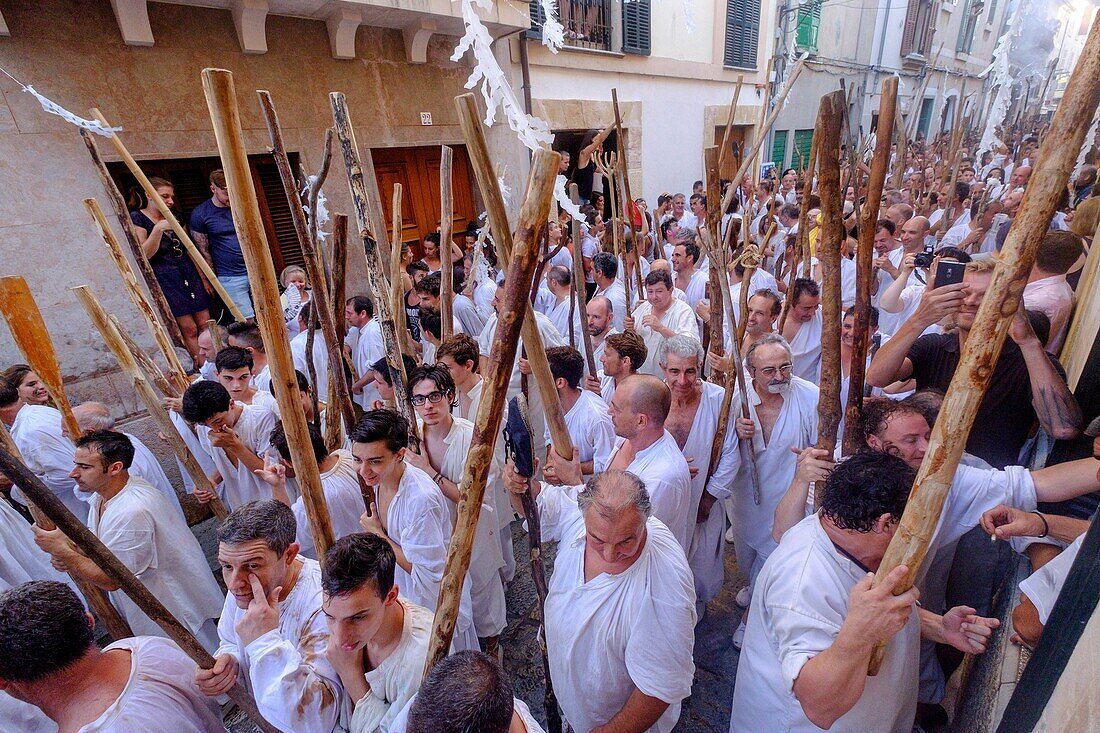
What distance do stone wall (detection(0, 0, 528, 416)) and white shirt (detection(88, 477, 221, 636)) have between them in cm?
399

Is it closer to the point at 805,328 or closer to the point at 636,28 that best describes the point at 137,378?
the point at 805,328

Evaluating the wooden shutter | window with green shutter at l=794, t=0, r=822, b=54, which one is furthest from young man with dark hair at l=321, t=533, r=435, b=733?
window with green shutter at l=794, t=0, r=822, b=54

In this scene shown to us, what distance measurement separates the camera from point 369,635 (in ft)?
6.28

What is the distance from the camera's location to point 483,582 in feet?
10.8

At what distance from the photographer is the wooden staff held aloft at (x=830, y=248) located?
1874 millimetres

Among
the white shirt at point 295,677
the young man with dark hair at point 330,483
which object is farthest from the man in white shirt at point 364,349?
the white shirt at point 295,677

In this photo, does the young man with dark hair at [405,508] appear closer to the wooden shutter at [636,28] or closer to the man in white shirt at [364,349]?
the man in white shirt at [364,349]

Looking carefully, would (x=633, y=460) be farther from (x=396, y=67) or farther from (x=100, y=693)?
(x=396, y=67)

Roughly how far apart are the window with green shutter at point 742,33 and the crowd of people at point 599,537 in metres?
13.1

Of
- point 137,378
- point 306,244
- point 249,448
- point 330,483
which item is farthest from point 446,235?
point 137,378

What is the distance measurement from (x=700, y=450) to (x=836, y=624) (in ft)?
6.01

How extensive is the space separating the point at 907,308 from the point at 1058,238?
1.88m

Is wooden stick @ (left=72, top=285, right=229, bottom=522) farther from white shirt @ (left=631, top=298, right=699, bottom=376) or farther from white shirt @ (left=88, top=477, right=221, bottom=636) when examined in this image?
white shirt @ (left=631, top=298, right=699, bottom=376)

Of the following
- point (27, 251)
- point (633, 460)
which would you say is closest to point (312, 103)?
point (27, 251)
